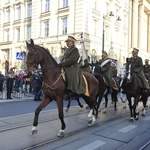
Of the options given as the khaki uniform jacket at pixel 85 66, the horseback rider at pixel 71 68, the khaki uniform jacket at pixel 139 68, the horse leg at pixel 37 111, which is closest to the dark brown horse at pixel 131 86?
the khaki uniform jacket at pixel 139 68

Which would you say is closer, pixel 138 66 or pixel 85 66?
pixel 138 66

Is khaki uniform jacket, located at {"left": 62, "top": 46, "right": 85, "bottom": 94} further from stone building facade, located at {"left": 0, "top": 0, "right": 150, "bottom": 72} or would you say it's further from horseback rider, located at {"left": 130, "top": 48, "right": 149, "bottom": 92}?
stone building facade, located at {"left": 0, "top": 0, "right": 150, "bottom": 72}

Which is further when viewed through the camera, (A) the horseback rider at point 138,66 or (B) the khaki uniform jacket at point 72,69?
(A) the horseback rider at point 138,66

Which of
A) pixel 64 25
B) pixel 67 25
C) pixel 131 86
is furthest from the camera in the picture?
pixel 64 25

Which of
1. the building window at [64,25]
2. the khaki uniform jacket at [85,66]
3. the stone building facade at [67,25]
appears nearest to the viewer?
the khaki uniform jacket at [85,66]

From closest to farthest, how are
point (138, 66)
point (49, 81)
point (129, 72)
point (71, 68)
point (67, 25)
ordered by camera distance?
point (49, 81), point (71, 68), point (129, 72), point (138, 66), point (67, 25)

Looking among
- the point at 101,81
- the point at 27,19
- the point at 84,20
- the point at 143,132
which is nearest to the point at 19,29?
the point at 27,19

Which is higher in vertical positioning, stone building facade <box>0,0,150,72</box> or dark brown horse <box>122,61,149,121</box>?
stone building facade <box>0,0,150,72</box>

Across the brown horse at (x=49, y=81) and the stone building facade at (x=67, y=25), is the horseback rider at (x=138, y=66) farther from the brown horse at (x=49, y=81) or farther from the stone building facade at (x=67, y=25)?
the stone building facade at (x=67, y=25)

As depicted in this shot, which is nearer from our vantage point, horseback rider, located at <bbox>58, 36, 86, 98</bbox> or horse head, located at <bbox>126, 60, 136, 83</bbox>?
horseback rider, located at <bbox>58, 36, 86, 98</bbox>

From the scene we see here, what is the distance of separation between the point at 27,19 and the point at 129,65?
109ft

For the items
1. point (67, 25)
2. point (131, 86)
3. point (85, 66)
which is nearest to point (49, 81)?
point (85, 66)

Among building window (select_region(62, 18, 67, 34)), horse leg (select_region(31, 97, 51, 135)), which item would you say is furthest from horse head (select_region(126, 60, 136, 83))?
building window (select_region(62, 18, 67, 34))

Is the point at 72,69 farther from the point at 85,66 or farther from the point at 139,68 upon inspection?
the point at 139,68
